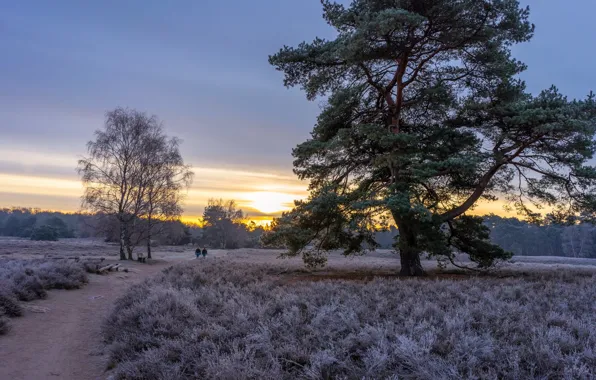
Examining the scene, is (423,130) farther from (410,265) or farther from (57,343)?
(57,343)

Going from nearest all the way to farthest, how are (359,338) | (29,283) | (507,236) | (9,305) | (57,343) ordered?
(359,338) < (57,343) < (9,305) < (29,283) < (507,236)

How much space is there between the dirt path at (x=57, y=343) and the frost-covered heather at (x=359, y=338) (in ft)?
1.59

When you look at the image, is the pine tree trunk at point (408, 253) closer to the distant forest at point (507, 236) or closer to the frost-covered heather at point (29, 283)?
the frost-covered heather at point (29, 283)

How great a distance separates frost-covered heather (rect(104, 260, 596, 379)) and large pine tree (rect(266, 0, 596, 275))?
4565 mm

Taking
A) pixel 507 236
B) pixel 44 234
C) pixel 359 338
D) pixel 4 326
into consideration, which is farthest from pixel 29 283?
pixel 507 236

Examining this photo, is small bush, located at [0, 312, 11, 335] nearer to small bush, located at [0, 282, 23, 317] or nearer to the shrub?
small bush, located at [0, 282, 23, 317]

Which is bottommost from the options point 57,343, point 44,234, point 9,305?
point 44,234

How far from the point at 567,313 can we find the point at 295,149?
1002 centimetres

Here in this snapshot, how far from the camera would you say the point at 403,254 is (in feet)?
44.0

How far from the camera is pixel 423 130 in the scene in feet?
46.5

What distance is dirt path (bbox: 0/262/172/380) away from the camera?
561cm

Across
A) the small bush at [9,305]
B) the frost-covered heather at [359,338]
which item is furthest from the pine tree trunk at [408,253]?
the small bush at [9,305]

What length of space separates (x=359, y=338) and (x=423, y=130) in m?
11.4

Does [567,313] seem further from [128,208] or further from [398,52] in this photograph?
[128,208]
